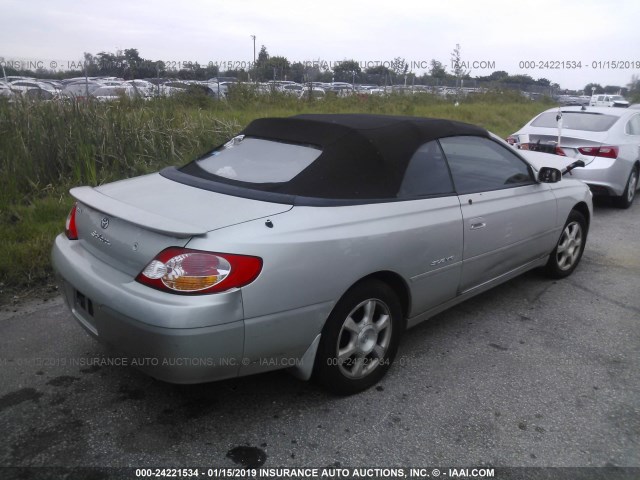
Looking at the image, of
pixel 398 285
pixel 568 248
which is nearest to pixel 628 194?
pixel 568 248

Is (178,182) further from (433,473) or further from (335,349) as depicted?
(433,473)

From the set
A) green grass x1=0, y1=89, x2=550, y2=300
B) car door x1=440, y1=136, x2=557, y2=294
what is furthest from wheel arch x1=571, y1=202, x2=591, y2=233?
green grass x1=0, y1=89, x2=550, y2=300

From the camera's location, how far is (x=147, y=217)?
103 inches

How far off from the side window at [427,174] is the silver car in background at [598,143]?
4.71 m

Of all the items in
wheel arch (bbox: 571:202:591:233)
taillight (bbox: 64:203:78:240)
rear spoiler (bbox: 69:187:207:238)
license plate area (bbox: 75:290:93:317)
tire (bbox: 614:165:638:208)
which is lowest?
tire (bbox: 614:165:638:208)

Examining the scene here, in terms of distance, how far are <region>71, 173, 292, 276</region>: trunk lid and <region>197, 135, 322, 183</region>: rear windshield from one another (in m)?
0.30

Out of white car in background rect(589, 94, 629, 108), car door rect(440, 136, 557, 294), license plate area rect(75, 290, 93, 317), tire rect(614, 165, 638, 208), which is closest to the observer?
license plate area rect(75, 290, 93, 317)

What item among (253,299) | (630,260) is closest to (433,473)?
(253,299)

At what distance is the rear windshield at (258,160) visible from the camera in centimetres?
312

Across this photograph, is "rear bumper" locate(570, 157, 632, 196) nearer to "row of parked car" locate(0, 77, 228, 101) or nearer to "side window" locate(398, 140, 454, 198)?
"side window" locate(398, 140, 454, 198)

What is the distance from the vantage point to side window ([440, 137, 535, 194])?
3.75 m

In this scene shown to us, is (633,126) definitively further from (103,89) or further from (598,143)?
(103,89)

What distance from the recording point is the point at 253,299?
245 centimetres

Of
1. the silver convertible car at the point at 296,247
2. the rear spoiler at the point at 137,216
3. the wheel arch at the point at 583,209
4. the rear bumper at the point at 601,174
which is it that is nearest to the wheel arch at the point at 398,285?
the silver convertible car at the point at 296,247
